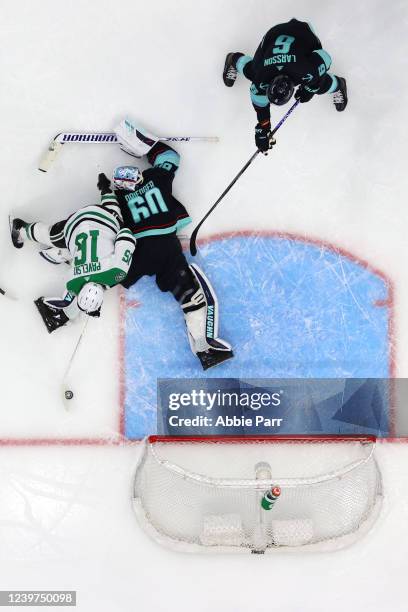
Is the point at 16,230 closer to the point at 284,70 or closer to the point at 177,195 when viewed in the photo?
the point at 177,195

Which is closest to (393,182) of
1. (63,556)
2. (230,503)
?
(230,503)

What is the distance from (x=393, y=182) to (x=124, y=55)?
1960 millimetres

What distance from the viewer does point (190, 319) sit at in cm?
429

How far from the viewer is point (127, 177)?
4.12m

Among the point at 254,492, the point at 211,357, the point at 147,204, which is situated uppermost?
the point at 147,204

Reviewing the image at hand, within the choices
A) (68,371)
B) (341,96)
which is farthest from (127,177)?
(341,96)

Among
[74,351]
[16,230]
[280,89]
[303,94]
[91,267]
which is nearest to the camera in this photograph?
[280,89]

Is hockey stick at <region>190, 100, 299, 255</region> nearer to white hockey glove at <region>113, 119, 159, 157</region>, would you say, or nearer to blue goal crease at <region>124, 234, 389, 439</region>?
blue goal crease at <region>124, 234, 389, 439</region>

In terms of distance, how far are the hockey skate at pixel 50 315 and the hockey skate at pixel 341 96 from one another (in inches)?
87.5

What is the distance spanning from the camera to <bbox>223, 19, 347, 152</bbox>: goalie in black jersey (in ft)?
12.2

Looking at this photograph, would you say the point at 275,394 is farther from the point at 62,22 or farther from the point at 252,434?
the point at 62,22

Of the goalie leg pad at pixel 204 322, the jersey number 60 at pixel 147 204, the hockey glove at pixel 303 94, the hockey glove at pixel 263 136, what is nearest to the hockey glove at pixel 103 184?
the jersey number 60 at pixel 147 204

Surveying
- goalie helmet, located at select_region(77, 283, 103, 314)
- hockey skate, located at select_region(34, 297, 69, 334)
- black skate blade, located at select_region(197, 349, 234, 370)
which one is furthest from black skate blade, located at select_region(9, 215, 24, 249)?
black skate blade, located at select_region(197, 349, 234, 370)

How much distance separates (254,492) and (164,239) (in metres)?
1.66
